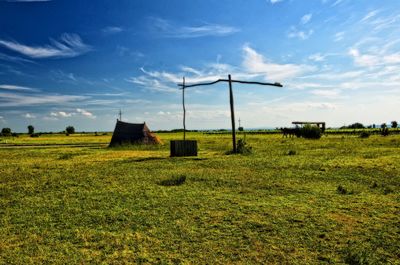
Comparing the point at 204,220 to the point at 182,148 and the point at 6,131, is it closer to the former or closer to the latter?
the point at 182,148

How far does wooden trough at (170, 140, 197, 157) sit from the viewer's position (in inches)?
749

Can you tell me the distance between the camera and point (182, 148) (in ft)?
63.0

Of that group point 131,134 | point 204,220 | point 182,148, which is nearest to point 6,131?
point 131,134

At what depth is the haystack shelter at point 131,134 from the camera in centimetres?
3066

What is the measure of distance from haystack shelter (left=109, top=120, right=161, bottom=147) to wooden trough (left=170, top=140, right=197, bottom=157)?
12138 millimetres

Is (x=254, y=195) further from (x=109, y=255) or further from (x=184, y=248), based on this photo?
(x=109, y=255)

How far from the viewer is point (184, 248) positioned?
4848 millimetres

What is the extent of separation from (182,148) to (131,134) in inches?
517

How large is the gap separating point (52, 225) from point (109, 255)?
6.80 ft

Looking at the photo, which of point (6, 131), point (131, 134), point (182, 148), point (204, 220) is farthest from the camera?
point (6, 131)

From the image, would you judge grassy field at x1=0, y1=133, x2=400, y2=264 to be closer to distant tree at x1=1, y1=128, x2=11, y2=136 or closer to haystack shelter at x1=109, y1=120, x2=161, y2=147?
haystack shelter at x1=109, y1=120, x2=161, y2=147

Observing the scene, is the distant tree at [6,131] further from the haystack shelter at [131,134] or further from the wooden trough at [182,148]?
the wooden trough at [182,148]

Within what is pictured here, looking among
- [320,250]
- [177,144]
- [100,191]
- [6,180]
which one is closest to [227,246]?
[320,250]

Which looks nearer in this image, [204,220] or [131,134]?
[204,220]
